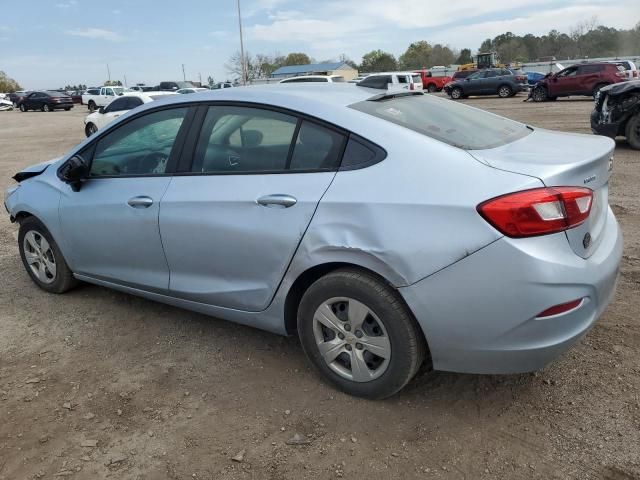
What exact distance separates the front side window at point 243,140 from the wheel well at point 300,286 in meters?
0.58

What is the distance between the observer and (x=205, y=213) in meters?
3.06

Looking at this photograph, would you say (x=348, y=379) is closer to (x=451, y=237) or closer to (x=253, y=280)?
(x=253, y=280)

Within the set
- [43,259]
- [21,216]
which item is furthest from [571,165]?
[21,216]

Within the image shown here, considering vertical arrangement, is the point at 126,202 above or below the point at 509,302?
above

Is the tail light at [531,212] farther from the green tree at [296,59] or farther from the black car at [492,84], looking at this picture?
the green tree at [296,59]

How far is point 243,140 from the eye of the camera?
10.3 feet

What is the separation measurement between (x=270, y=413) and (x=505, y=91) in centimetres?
3026

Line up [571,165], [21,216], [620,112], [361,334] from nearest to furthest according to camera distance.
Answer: [571,165] → [361,334] → [21,216] → [620,112]

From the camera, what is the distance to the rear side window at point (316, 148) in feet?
8.93

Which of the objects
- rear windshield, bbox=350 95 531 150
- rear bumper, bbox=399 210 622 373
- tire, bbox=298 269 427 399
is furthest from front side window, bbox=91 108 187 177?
rear bumper, bbox=399 210 622 373

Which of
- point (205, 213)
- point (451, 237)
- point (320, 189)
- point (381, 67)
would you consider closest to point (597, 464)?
point (451, 237)

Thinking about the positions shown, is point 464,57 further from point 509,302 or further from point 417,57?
point 509,302

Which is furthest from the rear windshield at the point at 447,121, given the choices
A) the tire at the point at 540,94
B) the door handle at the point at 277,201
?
the tire at the point at 540,94

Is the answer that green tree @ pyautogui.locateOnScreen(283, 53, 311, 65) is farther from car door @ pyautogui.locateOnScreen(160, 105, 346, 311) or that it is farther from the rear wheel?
car door @ pyautogui.locateOnScreen(160, 105, 346, 311)
